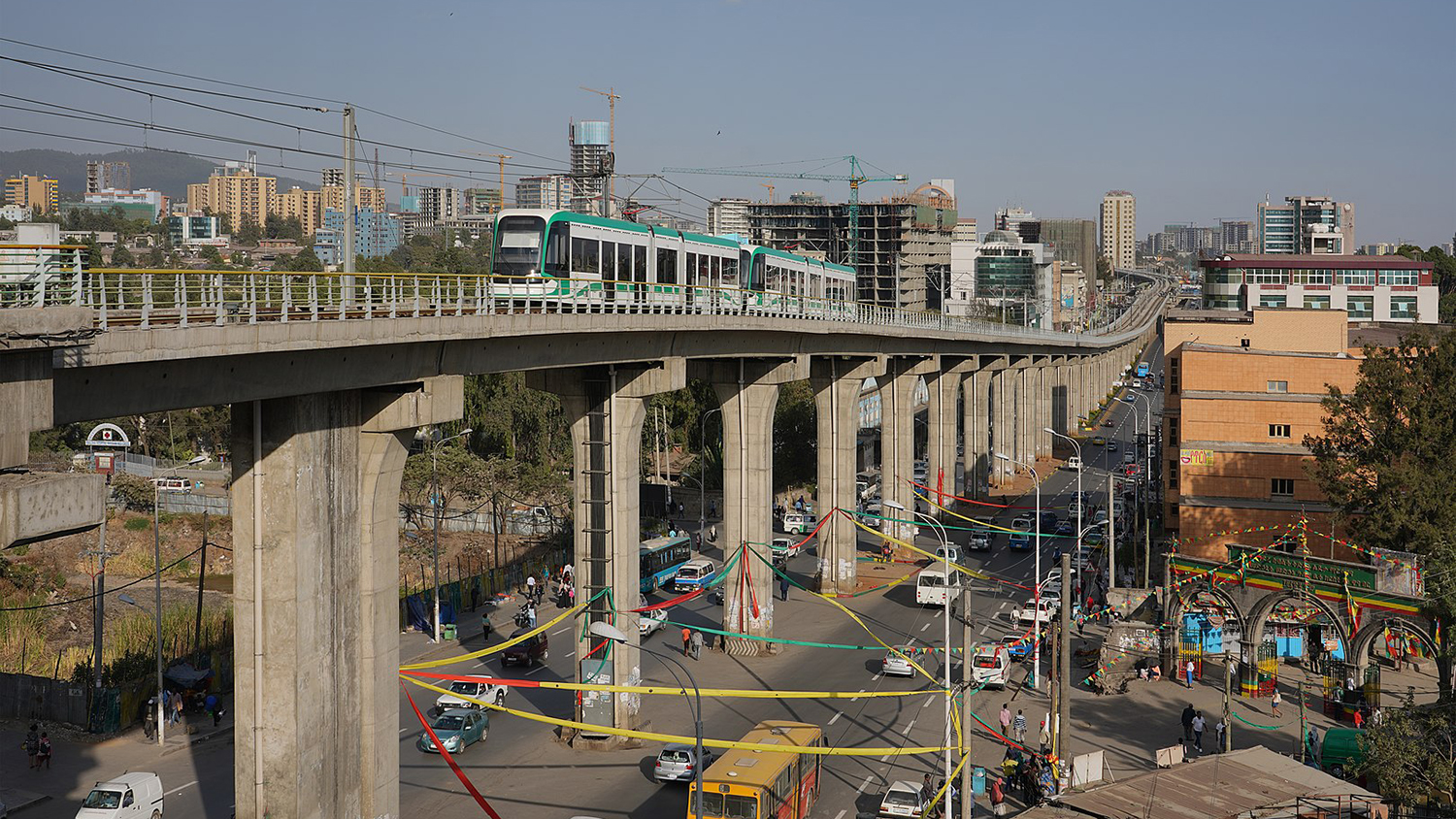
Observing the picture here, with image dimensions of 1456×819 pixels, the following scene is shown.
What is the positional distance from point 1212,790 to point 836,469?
121 ft

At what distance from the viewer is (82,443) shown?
103 meters

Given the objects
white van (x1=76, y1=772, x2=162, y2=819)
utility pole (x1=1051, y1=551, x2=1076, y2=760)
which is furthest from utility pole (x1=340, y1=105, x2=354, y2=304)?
utility pole (x1=1051, y1=551, x2=1076, y2=760)

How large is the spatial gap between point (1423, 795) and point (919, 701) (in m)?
18.0

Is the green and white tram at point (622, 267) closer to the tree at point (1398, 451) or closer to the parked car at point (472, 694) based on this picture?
the parked car at point (472, 694)

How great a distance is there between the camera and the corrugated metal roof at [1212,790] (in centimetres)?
3159

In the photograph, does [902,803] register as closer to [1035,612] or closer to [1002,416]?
[1035,612]

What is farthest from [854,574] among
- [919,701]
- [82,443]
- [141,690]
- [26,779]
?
[82,443]

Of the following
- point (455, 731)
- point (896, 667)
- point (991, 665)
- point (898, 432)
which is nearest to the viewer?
point (455, 731)

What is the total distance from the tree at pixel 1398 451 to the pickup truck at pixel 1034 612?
1218 centimetres

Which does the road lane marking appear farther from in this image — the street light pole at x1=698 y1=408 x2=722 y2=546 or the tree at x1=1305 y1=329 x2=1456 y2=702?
the street light pole at x1=698 y1=408 x2=722 y2=546

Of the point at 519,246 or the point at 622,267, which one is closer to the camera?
the point at 519,246

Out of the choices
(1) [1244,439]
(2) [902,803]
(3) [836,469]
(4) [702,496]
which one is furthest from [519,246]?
(4) [702,496]

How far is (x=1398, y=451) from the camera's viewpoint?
53.4m

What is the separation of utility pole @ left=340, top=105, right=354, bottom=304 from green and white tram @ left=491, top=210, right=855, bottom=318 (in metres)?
4.35
